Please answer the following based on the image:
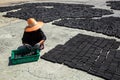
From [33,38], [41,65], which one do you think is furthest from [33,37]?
[41,65]

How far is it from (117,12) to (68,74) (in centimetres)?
804

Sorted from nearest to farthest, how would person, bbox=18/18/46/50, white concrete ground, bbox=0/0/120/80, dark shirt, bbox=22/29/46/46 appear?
white concrete ground, bbox=0/0/120/80 < person, bbox=18/18/46/50 < dark shirt, bbox=22/29/46/46

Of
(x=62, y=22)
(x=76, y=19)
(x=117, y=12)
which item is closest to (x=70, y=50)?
(x=62, y=22)

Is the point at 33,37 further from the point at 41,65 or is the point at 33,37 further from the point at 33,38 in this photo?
the point at 41,65

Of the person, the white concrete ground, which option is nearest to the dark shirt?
the person

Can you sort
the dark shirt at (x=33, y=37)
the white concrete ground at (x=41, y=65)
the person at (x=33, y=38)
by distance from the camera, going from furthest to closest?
the dark shirt at (x=33, y=37) < the person at (x=33, y=38) < the white concrete ground at (x=41, y=65)

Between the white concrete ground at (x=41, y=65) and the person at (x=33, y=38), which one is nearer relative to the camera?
the white concrete ground at (x=41, y=65)

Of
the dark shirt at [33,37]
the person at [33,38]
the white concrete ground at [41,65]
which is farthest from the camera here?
the dark shirt at [33,37]

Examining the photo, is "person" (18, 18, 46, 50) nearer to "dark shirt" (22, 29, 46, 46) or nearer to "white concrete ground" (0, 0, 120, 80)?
"dark shirt" (22, 29, 46, 46)

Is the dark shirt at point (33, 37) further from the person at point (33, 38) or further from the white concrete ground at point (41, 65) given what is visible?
the white concrete ground at point (41, 65)

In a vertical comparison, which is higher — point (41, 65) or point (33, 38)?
point (33, 38)

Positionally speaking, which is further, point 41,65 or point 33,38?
point 33,38

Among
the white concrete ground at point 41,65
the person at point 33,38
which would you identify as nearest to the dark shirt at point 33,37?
the person at point 33,38

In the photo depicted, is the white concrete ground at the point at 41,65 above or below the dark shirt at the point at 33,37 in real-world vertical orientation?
below
